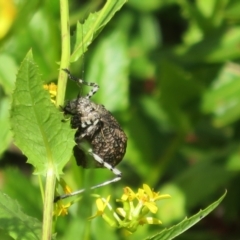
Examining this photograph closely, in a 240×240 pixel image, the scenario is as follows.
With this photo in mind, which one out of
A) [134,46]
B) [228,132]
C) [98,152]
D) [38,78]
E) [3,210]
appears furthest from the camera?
[134,46]

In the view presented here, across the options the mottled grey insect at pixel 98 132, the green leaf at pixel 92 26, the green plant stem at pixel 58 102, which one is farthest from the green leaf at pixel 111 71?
the green plant stem at pixel 58 102

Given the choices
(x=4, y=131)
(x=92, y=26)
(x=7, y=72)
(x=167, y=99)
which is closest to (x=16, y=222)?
(x=92, y=26)

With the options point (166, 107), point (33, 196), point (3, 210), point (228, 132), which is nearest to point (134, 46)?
point (228, 132)

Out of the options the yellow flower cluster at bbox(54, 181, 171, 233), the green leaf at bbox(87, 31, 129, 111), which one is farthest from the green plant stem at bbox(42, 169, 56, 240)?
the green leaf at bbox(87, 31, 129, 111)

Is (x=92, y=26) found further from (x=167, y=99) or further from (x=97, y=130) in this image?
(x=167, y=99)

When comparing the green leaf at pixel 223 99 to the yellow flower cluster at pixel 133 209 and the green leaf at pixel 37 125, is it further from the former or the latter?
the green leaf at pixel 37 125

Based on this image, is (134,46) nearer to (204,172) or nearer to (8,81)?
(204,172)
